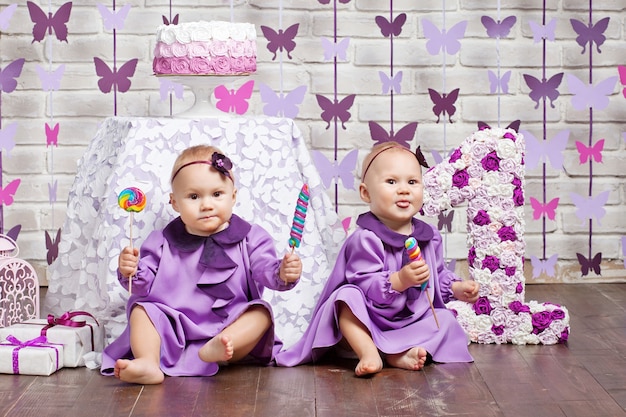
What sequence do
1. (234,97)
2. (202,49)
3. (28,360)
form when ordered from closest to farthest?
(28,360), (202,49), (234,97)

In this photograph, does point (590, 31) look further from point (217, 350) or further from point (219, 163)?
point (217, 350)

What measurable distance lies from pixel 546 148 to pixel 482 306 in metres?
0.99

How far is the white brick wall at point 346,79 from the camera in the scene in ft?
11.3

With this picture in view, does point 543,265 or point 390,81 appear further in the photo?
point 543,265

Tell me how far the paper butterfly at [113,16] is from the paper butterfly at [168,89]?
0.24 metres

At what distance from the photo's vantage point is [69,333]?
244 cm

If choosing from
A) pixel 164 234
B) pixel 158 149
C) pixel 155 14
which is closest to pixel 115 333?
pixel 164 234

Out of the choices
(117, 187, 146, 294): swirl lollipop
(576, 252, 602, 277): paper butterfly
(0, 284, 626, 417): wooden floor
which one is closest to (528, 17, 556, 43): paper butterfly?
(576, 252, 602, 277): paper butterfly

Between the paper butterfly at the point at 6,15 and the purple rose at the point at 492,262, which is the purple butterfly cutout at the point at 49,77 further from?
the purple rose at the point at 492,262

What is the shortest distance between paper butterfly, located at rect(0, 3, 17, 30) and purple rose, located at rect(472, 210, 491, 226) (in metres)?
1.76

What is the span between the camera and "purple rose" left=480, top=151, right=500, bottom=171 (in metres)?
2.73

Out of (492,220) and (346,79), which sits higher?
(346,79)

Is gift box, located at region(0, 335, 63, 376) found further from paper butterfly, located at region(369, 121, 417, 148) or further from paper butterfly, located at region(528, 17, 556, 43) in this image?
paper butterfly, located at region(528, 17, 556, 43)

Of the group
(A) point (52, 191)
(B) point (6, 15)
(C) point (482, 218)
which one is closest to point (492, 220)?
(C) point (482, 218)
